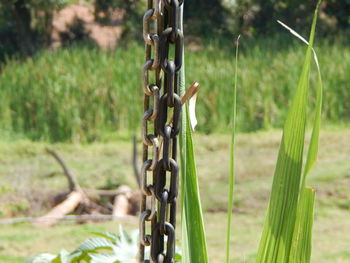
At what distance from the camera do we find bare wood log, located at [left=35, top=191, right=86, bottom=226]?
5.54 m

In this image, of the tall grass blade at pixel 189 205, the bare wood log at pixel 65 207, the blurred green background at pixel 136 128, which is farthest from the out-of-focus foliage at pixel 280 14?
the tall grass blade at pixel 189 205

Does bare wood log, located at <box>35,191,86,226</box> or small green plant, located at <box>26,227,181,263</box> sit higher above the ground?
small green plant, located at <box>26,227,181,263</box>

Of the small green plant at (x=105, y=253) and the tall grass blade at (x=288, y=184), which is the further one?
the small green plant at (x=105, y=253)

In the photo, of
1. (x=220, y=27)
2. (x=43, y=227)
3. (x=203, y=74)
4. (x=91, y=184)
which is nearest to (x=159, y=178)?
(x=43, y=227)

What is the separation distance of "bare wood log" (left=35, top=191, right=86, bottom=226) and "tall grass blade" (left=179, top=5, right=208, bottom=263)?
13.6ft

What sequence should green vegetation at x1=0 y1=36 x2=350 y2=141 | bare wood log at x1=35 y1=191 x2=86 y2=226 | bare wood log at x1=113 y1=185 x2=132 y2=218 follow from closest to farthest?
1. bare wood log at x1=35 y1=191 x2=86 y2=226
2. bare wood log at x1=113 y1=185 x2=132 y2=218
3. green vegetation at x1=0 y1=36 x2=350 y2=141

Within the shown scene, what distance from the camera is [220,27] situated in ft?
43.9

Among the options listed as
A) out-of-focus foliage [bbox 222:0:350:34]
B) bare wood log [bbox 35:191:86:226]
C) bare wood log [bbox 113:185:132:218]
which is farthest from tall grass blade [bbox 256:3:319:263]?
out-of-focus foliage [bbox 222:0:350:34]

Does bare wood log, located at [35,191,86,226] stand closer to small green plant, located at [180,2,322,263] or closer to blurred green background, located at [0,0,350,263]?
blurred green background, located at [0,0,350,263]

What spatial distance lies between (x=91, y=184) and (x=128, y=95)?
199 centimetres

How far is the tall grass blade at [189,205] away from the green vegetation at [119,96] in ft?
22.1

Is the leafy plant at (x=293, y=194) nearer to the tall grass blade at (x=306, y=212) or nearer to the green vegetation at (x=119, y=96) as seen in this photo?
the tall grass blade at (x=306, y=212)

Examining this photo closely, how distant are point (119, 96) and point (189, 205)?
704cm

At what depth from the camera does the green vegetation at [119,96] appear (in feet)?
27.0
